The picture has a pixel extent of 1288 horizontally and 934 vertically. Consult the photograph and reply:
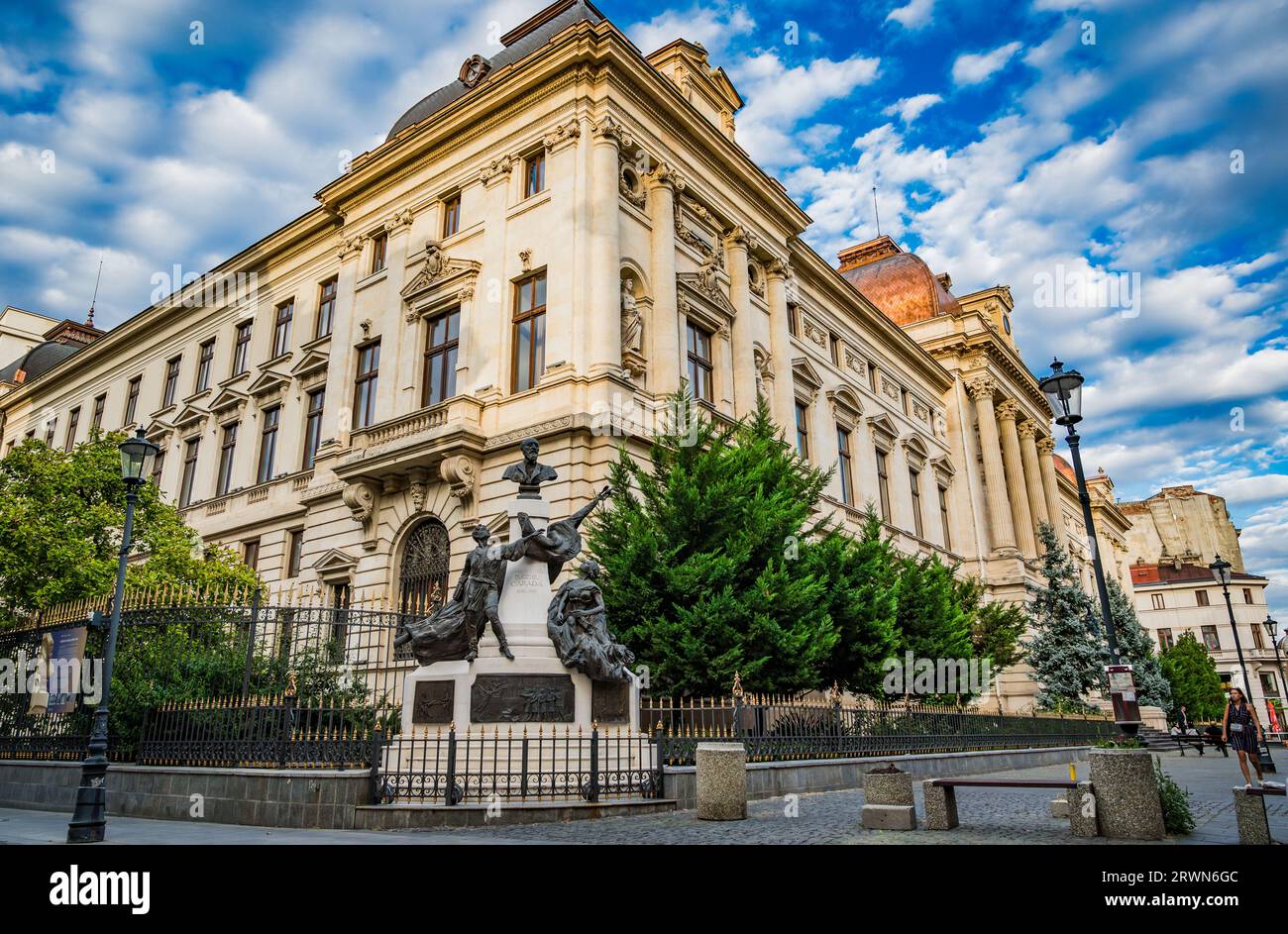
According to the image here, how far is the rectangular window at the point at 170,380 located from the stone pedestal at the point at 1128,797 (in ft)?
118

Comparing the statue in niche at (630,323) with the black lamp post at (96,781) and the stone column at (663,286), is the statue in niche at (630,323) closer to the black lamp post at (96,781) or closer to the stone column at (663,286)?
the stone column at (663,286)

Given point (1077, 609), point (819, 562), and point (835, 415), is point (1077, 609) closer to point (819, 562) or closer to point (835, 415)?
point (835, 415)

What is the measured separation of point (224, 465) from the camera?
30359mm

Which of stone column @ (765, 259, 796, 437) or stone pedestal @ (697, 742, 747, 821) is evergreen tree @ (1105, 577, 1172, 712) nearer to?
stone column @ (765, 259, 796, 437)

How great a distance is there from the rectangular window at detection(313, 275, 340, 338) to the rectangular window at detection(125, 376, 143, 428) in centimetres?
1261

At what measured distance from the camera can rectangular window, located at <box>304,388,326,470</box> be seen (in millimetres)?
26891

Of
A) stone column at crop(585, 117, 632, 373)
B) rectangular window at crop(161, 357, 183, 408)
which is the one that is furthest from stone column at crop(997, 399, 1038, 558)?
rectangular window at crop(161, 357, 183, 408)

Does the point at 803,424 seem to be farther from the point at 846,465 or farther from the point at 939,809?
the point at 939,809

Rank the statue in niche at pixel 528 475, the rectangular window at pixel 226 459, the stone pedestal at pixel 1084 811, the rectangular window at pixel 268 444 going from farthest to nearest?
the rectangular window at pixel 226 459 < the rectangular window at pixel 268 444 < the statue in niche at pixel 528 475 < the stone pedestal at pixel 1084 811

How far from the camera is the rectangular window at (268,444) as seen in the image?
92.9ft

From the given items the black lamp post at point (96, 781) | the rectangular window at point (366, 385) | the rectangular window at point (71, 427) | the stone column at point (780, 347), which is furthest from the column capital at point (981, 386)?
the rectangular window at point (71, 427)
